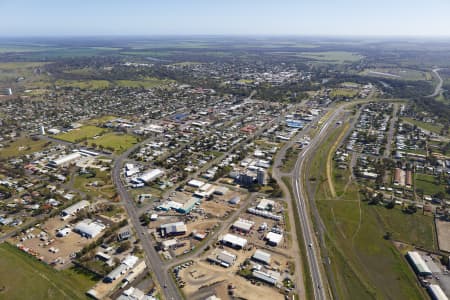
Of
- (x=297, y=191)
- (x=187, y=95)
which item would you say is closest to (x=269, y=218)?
(x=297, y=191)

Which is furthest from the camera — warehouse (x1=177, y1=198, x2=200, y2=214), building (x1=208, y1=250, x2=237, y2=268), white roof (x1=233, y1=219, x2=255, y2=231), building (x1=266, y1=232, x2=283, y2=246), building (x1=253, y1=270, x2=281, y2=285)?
warehouse (x1=177, y1=198, x2=200, y2=214)

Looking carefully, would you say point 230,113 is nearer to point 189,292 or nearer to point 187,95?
point 187,95

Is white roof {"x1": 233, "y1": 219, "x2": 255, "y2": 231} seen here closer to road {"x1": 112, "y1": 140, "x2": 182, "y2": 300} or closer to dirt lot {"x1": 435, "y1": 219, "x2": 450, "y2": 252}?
road {"x1": 112, "y1": 140, "x2": 182, "y2": 300}

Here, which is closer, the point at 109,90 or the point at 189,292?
the point at 189,292

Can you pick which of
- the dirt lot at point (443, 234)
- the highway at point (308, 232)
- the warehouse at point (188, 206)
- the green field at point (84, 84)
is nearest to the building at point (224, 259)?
the highway at point (308, 232)

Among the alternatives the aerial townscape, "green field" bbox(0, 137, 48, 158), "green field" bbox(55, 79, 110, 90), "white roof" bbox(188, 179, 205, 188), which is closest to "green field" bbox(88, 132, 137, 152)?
the aerial townscape

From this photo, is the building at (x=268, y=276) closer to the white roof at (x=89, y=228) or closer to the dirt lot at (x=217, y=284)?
the dirt lot at (x=217, y=284)
